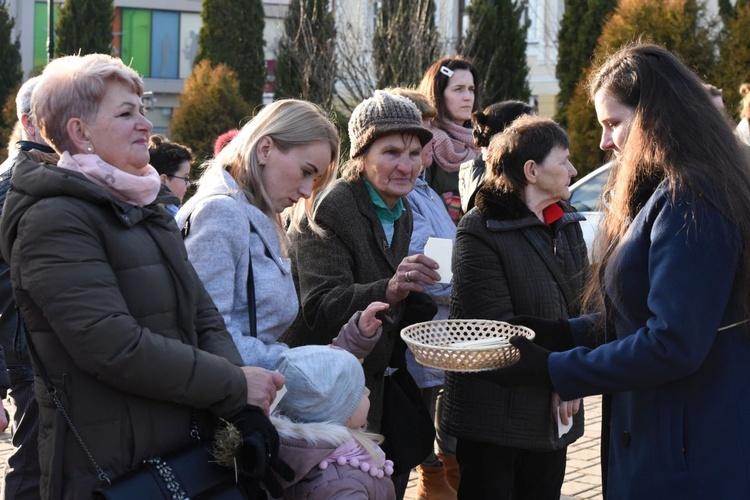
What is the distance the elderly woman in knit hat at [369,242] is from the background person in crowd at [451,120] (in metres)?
1.53

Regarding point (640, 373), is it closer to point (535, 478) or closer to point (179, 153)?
point (535, 478)

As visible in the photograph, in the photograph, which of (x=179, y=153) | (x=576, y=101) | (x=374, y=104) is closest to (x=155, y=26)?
(x=576, y=101)

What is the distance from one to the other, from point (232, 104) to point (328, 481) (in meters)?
23.5

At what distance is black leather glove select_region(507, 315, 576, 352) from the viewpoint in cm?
346

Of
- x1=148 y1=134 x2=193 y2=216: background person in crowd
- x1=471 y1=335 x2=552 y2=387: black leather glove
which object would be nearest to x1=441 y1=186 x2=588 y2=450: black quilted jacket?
x1=471 y1=335 x2=552 y2=387: black leather glove

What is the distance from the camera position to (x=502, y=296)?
13.3 ft

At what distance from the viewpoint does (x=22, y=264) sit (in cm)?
265

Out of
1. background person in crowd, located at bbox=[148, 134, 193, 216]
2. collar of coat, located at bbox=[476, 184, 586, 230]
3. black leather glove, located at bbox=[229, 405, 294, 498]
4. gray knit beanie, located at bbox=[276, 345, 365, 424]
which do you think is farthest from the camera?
background person in crowd, located at bbox=[148, 134, 193, 216]

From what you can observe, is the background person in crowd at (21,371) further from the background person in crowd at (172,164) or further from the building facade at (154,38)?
the building facade at (154,38)

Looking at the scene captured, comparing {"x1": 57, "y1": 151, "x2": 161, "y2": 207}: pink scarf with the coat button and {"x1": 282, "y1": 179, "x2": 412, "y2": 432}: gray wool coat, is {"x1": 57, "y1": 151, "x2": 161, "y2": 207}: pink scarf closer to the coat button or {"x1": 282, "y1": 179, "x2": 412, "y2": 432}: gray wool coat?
{"x1": 282, "y1": 179, "x2": 412, "y2": 432}: gray wool coat

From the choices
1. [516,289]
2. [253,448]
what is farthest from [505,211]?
[253,448]

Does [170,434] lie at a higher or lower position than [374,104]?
lower

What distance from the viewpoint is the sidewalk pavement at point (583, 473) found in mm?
5722

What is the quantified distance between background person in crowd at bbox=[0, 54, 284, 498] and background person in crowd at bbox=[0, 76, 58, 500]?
1.39 ft
